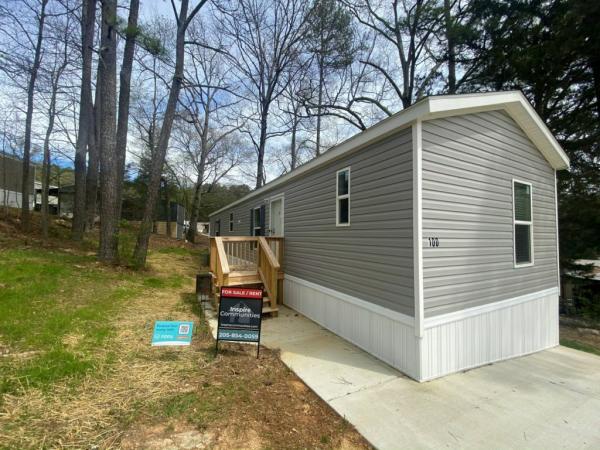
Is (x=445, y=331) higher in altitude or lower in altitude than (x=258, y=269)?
lower

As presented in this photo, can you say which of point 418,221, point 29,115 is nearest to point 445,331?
point 418,221

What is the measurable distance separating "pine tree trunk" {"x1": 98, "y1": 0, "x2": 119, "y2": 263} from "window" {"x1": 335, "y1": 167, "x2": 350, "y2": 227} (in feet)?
21.0

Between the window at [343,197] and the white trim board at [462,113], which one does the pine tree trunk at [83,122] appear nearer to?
the white trim board at [462,113]

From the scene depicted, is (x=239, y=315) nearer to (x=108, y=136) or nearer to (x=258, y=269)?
(x=258, y=269)

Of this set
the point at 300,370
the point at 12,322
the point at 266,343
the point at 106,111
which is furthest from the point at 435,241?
the point at 106,111

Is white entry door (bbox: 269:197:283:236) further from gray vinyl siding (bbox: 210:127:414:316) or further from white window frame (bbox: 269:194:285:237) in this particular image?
gray vinyl siding (bbox: 210:127:414:316)

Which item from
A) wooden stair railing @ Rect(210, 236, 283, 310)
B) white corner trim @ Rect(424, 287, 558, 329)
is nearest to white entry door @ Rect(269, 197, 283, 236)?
wooden stair railing @ Rect(210, 236, 283, 310)

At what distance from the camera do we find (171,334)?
4.09m

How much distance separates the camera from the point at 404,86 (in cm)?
1310

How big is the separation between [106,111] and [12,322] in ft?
18.7

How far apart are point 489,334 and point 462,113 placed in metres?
3.18

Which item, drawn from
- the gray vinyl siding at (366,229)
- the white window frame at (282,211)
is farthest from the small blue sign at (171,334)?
the white window frame at (282,211)

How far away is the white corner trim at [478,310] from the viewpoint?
11.5ft

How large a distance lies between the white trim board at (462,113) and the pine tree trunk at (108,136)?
17.9 feet
